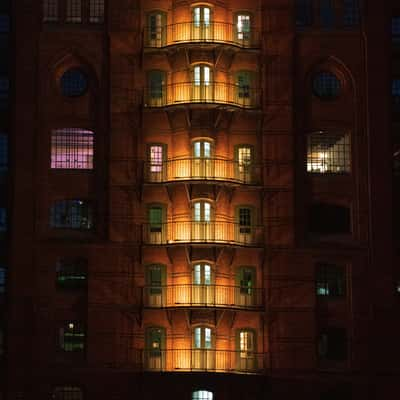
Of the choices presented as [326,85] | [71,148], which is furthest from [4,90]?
[326,85]

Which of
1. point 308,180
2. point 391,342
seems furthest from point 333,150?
point 391,342

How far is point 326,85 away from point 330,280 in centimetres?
953

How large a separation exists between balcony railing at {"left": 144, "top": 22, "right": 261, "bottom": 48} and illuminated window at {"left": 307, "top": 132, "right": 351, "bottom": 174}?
17.6 feet

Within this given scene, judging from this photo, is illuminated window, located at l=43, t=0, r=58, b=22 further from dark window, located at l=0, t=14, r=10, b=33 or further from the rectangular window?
the rectangular window

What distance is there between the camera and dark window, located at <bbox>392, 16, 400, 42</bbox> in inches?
2201

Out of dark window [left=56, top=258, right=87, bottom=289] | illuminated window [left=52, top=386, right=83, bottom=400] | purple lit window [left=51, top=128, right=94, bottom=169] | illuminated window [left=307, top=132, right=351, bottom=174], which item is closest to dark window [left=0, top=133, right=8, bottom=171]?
purple lit window [left=51, top=128, right=94, bottom=169]

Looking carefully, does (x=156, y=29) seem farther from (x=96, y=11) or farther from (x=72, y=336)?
(x=72, y=336)

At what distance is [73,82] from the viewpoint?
5469 cm

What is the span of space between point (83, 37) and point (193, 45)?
5564 mm

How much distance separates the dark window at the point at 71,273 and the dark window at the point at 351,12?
17292mm

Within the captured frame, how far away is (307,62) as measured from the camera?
5462 centimetres

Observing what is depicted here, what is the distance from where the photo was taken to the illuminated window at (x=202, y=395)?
170ft

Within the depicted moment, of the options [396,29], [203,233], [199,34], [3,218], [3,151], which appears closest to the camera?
[203,233]

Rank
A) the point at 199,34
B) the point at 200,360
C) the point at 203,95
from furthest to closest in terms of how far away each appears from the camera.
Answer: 1. the point at 199,34
2. the point at 203,95
3. the point at 200,360
